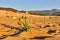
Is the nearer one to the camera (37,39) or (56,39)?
(56,39)

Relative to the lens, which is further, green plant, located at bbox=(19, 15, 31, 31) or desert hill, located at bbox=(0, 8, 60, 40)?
green plant, located at bbox=(19, 15, 31, 31)

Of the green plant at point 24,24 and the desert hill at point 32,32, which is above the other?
the green plant at point 24,24

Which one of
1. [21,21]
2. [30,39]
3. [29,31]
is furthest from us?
[21,21]

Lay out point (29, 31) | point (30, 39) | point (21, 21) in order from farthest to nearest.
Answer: point (21, 21)
point (29, 31)
point (30, 39)

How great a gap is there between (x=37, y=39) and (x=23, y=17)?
305cm

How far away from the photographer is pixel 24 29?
927 centimetres

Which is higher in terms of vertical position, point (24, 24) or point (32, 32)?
point (24, 24)

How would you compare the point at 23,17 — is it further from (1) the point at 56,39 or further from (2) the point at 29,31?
(1) the point at 56,39

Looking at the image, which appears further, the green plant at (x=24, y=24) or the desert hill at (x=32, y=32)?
the green plant at (x=24, y=24)

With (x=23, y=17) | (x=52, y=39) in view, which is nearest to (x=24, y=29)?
(x=23, y=17)

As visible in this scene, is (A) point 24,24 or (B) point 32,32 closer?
(B) point 32,32

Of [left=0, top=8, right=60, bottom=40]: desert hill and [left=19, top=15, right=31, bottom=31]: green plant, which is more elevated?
[left=19, top=15, right=31, bottom=31]: green plant

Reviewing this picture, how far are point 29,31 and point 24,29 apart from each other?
0.48 metres

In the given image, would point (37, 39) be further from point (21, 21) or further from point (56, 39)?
point (21, 21)
